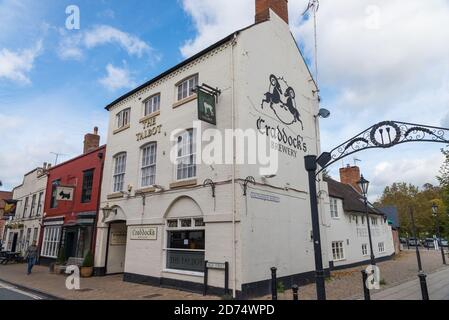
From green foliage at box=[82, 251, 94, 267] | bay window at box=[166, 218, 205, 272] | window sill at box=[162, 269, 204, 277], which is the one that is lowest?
window sill at box=[162, 269, 204, 277]

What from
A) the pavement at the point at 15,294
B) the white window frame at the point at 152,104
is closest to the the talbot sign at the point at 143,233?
the pavement at the point at 15,294

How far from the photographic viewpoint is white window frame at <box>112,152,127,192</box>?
16434 mm

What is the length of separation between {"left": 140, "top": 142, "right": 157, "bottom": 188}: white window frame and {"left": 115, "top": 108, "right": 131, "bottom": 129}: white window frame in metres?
2.78

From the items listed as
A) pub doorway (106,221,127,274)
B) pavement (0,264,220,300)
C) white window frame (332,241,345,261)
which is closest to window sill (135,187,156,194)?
pub doorway (106,221,127,274)

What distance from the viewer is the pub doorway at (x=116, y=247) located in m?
16.9

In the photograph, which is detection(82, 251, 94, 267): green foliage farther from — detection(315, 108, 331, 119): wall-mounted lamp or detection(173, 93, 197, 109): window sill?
detection(315, 108, 331, 119): wall-mounted lamp

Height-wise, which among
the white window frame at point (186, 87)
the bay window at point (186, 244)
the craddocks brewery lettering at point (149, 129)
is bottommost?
the bay window at point (186, 244)

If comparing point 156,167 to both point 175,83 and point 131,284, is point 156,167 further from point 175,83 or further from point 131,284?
point 131,284

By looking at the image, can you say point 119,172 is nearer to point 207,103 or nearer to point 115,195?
point 115,195

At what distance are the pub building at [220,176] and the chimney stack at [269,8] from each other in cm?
10

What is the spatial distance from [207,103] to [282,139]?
3.93m

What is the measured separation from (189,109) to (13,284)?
36.1ft

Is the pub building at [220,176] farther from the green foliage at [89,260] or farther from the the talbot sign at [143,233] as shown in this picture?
the green foliage at [89,260]

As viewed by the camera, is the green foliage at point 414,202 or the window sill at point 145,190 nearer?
the window sill at point 145,190
